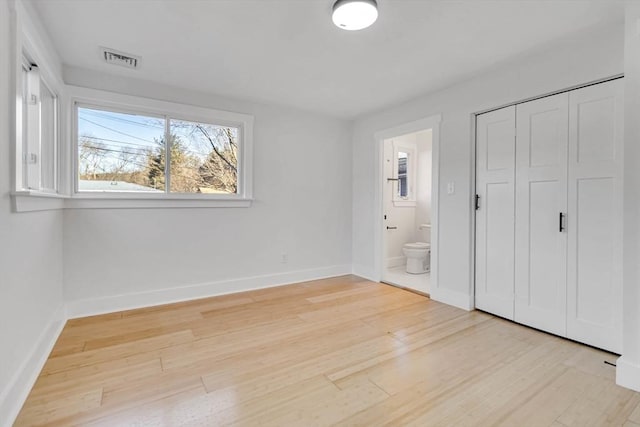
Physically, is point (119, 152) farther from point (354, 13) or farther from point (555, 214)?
point (555, 214)

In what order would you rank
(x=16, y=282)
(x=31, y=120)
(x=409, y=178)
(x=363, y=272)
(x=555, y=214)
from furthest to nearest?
(x=409, y=178), (x=363, y=272), (x=555, y=214), (x=31, y=120), (x=16, y=282)

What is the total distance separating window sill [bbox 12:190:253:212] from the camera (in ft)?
7.59

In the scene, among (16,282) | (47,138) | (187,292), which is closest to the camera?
(16,282)

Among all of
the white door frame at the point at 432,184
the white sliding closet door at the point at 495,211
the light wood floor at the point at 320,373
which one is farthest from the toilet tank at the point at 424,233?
the light wood floor at the point at 320,373

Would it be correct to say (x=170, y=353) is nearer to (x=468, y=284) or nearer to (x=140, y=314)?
(x=140, y=314)

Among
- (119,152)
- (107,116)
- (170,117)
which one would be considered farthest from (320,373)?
(107,116)

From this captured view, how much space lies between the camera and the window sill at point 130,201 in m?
2.31

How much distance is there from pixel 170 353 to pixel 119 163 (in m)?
1.98

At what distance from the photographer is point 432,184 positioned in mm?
3451

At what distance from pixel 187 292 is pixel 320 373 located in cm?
206

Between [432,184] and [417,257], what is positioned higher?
[432,184]

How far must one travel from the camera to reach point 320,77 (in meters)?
3.07

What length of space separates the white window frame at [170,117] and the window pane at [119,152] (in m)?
0.06

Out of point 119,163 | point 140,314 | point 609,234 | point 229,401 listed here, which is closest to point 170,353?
point 229,401
